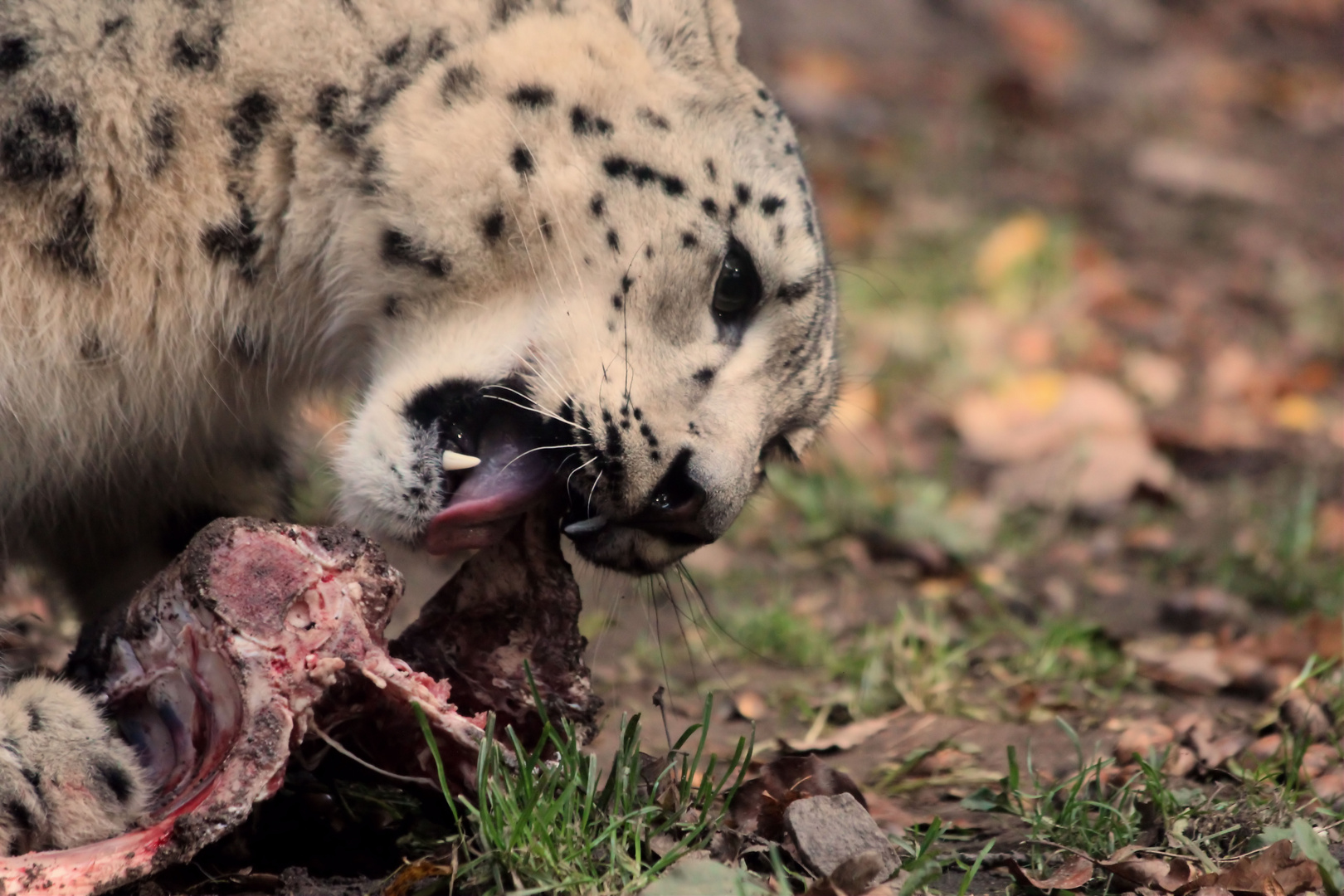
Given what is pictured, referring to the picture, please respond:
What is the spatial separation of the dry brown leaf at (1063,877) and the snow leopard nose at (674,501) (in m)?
0.85

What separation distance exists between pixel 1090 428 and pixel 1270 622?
167 cm

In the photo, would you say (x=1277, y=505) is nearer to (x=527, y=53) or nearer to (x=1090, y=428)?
(x=1090, y=428)

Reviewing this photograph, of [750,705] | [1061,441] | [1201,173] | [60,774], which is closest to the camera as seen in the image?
[60,774]

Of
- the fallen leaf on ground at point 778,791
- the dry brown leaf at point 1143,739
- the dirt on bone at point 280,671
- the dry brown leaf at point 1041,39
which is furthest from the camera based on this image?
the dry brown leaf at point 1041,39

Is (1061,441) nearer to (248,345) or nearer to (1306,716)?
(1306,716)

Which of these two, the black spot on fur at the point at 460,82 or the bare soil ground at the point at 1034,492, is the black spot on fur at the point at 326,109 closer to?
the black spot on fur at the point at 460,82

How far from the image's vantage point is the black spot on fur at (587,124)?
10.1 feet

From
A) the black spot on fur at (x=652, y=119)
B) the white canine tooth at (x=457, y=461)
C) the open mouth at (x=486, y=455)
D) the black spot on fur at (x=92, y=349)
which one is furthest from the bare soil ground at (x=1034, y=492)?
the black spot on fur at (x=92, y=349)

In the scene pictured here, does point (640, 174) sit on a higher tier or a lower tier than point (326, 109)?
lower

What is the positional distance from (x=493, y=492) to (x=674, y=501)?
0.34m

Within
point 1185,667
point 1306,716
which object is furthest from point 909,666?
point 1306,716

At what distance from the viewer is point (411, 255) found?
119 inches

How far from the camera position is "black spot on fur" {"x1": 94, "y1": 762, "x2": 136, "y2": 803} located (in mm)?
2594

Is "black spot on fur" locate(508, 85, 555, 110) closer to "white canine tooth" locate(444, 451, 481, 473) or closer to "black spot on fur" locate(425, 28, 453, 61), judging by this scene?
"black spot on fur" locate(425, 28, 453, 61)
